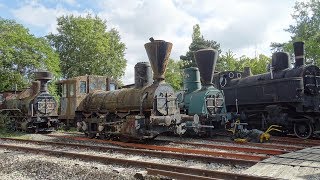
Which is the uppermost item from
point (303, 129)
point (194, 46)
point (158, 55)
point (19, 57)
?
point (194, 46)

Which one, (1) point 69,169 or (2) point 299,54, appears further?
(2) point 299,54

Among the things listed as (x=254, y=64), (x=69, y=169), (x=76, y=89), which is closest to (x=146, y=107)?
(x=76, y=89)

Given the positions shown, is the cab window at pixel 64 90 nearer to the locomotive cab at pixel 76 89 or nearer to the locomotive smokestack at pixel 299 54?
the locomotive cab at pixel 76 89

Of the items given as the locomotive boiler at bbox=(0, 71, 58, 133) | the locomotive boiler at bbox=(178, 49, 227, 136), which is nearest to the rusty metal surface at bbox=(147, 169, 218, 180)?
the locomotive boiler at bbox=(178, 49, 227, 136)

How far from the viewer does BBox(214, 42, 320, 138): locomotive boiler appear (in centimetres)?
→ 1380

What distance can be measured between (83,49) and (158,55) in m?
33.7

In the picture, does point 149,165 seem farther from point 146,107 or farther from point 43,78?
point 43,78

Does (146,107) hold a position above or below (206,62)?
below

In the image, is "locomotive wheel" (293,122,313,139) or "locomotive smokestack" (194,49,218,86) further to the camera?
"locomotive smokestack" (194,49,218,86)

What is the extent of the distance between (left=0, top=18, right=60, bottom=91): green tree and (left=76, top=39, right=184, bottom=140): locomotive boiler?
15.8 metres

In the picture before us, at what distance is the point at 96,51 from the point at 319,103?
113 ft

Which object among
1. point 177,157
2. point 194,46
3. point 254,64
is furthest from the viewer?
point 254,64

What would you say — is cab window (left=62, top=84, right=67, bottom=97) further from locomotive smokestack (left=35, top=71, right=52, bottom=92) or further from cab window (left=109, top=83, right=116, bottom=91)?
locomotive smokestack (left=35, top=71, right=52, bottom=92)

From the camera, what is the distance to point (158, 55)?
40.3ft
